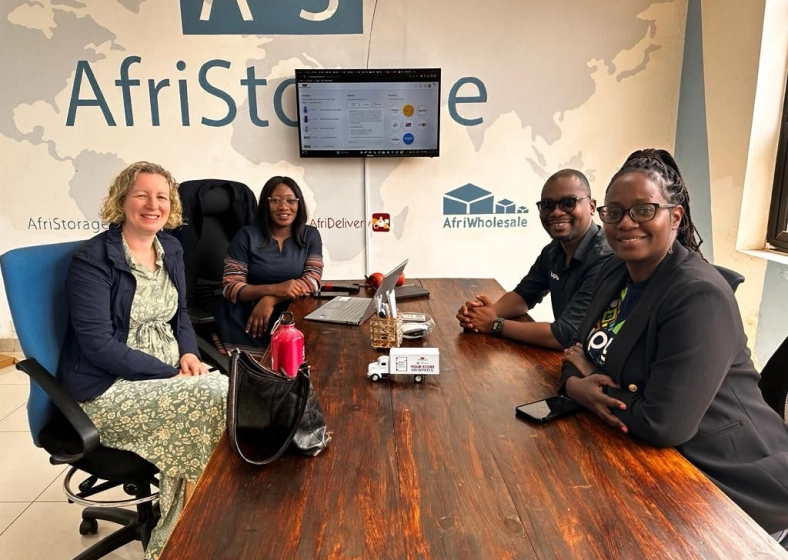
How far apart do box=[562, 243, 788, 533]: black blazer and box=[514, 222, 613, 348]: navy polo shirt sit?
19.0 inches

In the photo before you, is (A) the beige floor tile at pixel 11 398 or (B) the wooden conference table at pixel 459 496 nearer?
Result: (B) the wooden conference table at pixel 459 496

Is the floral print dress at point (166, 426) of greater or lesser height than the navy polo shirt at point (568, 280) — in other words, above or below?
below

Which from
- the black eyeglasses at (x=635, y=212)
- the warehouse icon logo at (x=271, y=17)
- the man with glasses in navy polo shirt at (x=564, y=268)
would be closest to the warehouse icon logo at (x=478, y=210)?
the warehouse icon logo at (x=271, y=17)

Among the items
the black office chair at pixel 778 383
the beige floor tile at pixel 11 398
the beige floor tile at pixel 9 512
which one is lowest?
the beige floor tile at pixel 9 512

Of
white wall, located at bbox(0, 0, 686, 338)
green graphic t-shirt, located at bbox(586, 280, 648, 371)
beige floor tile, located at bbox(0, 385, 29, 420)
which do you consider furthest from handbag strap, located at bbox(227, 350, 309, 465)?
white wall, located at bbox(0, 0, 686, 338)

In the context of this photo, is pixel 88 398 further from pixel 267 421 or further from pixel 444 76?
pixel 444 76

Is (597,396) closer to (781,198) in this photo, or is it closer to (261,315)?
(261,315)

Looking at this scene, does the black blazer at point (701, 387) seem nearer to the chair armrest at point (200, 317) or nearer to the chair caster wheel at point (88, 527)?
the chair armrest at point (200, 317)

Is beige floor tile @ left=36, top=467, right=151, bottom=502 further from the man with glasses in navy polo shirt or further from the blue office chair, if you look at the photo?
the man with glasses in navy polo shirt

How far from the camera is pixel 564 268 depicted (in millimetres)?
2111

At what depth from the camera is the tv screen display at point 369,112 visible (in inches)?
140

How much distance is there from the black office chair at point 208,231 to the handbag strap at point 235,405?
1.60m

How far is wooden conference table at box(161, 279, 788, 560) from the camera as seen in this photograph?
0.88 m

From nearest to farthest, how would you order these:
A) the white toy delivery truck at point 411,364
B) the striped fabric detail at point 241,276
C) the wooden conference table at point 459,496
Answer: the wooden conference table at point 459,496 < the white toy delivery truck at point 411,364 < the striped fabric detail at point 241,276
